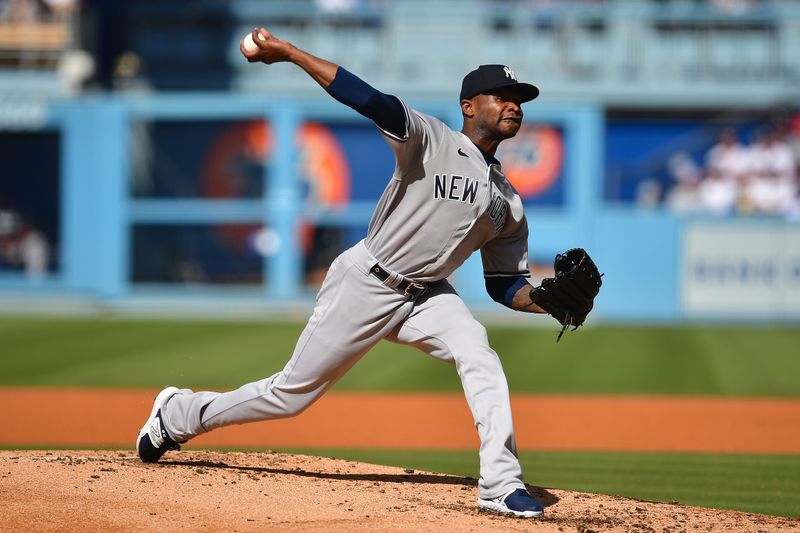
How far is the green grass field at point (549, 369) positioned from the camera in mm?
5926

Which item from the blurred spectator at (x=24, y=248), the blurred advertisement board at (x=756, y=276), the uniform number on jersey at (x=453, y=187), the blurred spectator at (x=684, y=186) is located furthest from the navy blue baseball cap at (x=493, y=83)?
the blurred spectator at (x=24, y=248)

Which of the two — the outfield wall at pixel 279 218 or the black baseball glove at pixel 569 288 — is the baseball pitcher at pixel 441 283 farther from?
the outfield wall at pixel 279 218

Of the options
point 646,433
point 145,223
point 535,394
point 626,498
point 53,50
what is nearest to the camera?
point 626,498

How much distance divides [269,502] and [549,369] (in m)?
6.47

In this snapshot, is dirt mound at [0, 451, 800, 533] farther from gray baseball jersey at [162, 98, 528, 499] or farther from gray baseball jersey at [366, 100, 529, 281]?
gray baseball jersey at [366, 100, 529, 281]

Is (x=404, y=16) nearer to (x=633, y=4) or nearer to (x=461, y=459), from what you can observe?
(x=633, y=4)

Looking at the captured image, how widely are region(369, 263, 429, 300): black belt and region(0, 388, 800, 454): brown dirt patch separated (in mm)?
2437

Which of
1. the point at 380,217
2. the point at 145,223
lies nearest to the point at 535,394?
the point at 380,217

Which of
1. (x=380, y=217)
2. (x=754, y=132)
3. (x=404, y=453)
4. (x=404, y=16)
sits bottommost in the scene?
(x=404, y=453)

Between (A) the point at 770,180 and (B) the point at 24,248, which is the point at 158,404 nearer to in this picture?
(A) the point at 770,180

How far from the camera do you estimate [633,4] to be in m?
20.1

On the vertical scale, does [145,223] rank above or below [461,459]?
above

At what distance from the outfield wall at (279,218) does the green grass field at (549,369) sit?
1184mm

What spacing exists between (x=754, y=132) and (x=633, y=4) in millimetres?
3011
